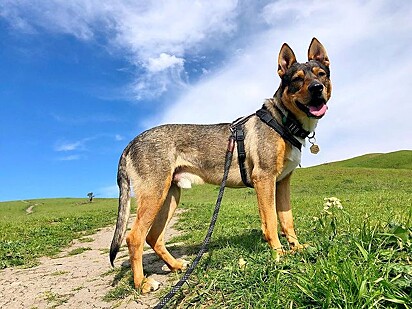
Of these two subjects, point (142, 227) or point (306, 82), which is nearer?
point (306, 82)

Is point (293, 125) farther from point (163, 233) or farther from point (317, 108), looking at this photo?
point (163, 233)

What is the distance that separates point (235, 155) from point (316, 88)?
5.55 feet

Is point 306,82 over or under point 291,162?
over

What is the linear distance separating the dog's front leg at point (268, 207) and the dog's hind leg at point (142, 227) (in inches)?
57.6

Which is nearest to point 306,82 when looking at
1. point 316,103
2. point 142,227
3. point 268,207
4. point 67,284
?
point 316,103

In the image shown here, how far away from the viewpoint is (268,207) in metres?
5.39

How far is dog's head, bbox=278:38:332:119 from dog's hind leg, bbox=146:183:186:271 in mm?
2499

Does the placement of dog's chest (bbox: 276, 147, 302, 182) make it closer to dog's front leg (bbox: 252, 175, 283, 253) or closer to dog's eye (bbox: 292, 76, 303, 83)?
dog's front leg (bbox: 252, 175, 283, 253)

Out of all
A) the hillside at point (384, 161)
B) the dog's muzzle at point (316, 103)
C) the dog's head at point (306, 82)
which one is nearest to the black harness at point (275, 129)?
the dog's head at point (306, 82)

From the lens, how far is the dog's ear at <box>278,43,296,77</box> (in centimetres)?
579

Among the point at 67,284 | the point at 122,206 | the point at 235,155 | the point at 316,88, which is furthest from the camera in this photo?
the point at 67,284

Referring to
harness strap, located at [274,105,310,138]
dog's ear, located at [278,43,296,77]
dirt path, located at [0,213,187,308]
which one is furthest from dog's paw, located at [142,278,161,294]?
dog's ear, located at [278,43,296,77]

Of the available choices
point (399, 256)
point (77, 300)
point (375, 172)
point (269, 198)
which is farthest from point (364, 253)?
point (375, 172)

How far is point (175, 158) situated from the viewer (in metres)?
6.08
